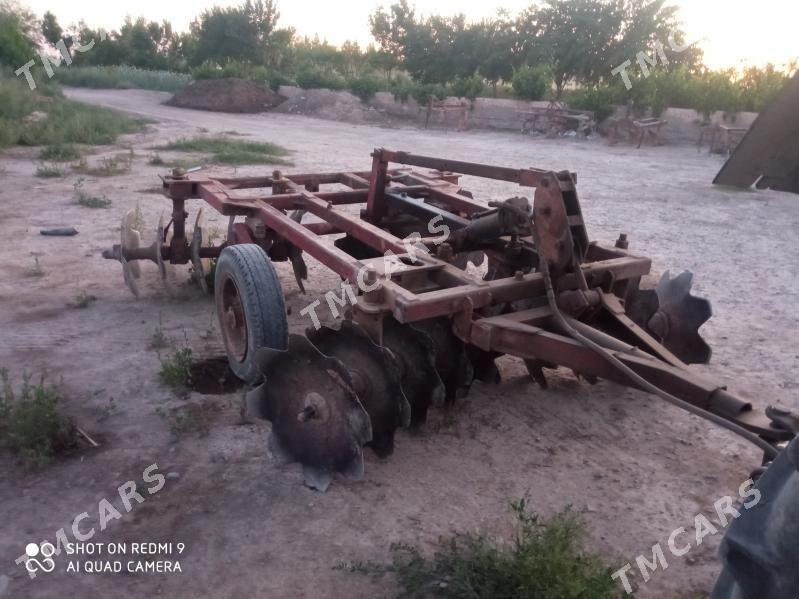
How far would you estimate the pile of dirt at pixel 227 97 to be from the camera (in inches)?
1081

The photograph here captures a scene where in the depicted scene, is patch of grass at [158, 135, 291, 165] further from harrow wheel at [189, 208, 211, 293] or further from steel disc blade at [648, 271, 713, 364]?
steel disc blade at [648, 271, 713, 364]

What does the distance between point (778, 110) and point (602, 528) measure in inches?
73.2

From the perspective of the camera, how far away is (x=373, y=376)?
3020 mm

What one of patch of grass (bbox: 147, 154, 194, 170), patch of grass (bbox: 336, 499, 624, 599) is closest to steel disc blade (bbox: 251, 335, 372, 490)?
patch of grass (bbox: 336, 499, 624, 599)

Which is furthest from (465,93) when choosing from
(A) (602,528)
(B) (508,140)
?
(A) (602,528)

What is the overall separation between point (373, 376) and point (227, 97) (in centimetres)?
2680

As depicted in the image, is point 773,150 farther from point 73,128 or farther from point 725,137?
point 725,137

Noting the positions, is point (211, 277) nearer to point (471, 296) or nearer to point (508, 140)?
Answer: point (471, 296)

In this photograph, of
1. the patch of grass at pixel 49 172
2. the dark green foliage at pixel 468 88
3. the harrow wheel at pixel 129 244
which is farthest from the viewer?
the dark green foliage at pixel 468 88

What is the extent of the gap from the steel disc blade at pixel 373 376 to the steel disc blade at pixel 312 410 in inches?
4.6

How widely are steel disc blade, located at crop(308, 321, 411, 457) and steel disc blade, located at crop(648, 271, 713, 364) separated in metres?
1.62

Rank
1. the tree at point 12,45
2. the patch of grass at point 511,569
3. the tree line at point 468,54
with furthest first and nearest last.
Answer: the tree line at point 468,54, the tree at point 12,45, the patch of grass at point 511,569

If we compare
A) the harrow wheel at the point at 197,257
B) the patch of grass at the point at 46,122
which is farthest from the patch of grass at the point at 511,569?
the patch of grass at the point at 46,122

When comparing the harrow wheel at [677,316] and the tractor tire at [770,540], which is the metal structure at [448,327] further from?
the tractor tire at [770,540]
